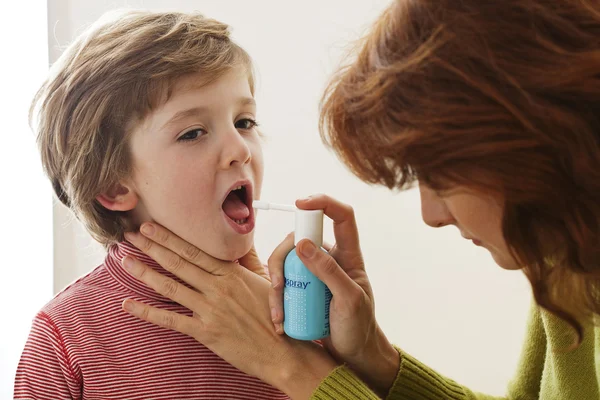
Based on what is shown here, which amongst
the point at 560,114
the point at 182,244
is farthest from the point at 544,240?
the point at 182,244

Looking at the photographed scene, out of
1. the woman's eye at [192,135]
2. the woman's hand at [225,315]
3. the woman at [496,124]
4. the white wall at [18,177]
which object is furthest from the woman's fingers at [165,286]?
the white wall at [18,177]

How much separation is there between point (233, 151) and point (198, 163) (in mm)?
62

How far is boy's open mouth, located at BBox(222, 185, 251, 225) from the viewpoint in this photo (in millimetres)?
1152

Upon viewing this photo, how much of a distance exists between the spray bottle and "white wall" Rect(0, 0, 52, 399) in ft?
3.06

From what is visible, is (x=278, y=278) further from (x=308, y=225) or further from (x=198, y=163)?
(x=198, y=163)

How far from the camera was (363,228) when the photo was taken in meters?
2.05

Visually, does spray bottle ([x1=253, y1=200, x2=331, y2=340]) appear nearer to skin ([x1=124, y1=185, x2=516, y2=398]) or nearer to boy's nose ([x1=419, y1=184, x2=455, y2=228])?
skin ([x1=124, y1=185, x2=516, y2=398])

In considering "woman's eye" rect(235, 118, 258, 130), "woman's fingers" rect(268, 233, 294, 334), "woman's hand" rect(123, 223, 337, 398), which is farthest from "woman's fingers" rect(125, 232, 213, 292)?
"woman's eye" rect(235, 118, 258, 130)

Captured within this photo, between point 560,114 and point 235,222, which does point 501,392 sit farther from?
point 560,114

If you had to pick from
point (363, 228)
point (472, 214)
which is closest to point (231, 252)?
point (472, 214)

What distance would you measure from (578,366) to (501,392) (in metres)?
1.09

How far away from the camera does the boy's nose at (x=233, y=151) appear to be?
3.56ft

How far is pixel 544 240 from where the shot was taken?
759 mm

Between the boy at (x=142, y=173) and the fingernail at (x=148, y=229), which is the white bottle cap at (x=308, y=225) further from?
the fingernail at (x=148, y=229)
